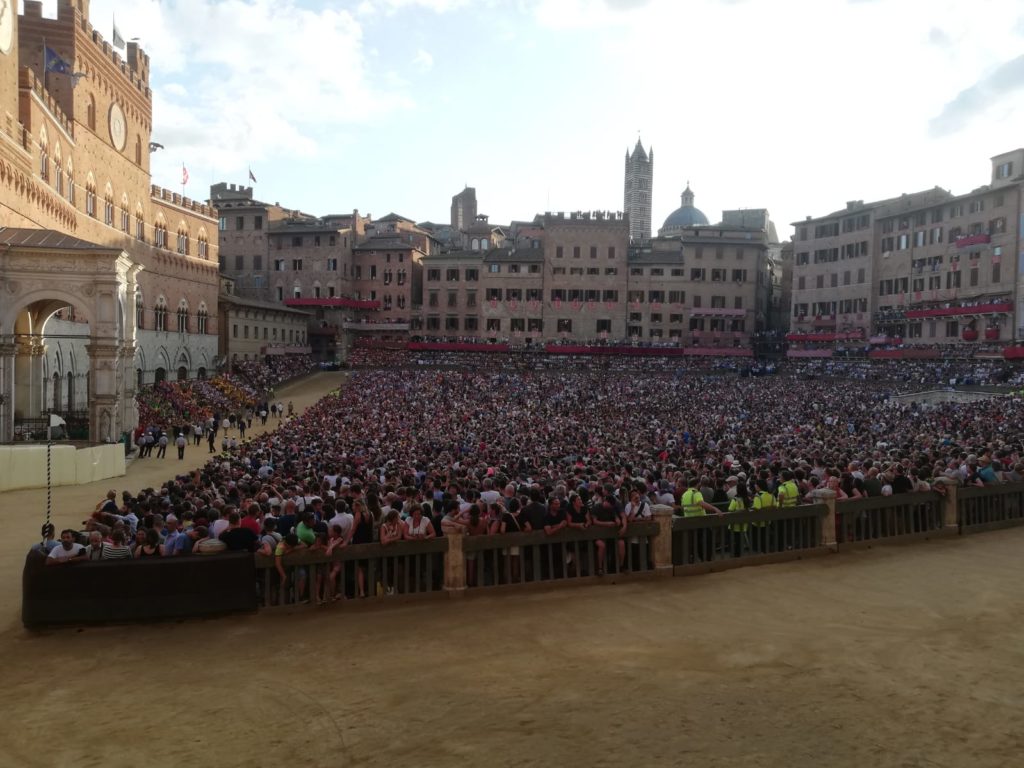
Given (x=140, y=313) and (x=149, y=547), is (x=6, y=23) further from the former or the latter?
(x=149, y=547)

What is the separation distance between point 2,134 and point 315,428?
50.6 feet

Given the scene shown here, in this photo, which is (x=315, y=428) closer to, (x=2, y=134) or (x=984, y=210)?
(x=2, y=134)

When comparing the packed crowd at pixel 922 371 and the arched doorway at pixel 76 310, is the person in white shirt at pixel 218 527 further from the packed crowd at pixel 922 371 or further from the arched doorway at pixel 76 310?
the packed crowd at pixel 922 371

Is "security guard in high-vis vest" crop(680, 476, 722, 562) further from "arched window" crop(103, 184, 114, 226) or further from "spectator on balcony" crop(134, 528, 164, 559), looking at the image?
"arched window" crop(103, 184, 114, 226)

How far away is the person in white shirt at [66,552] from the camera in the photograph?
9469 mm

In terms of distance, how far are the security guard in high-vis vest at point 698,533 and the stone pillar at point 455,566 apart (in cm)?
346

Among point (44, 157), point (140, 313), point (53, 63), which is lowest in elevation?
point (140, 313)

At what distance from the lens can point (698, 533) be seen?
11.9 metres

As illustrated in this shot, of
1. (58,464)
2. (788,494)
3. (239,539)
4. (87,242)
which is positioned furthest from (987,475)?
(87,242)

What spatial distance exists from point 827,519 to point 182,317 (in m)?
50.2

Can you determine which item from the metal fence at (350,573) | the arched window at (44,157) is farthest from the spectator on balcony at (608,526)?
the arched window at (44,157)

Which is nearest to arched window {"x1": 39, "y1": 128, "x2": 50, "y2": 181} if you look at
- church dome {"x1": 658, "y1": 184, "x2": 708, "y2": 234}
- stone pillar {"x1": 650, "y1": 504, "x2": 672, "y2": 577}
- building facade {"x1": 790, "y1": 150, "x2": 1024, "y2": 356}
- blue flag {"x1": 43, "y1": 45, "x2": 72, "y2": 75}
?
blue flag {"x1": 43, "y1": 45, "x2": 72, "y2": 75}

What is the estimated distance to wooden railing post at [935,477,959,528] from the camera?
45.5 feet

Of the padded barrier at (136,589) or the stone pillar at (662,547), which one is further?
the stone pillar at (662,547)
